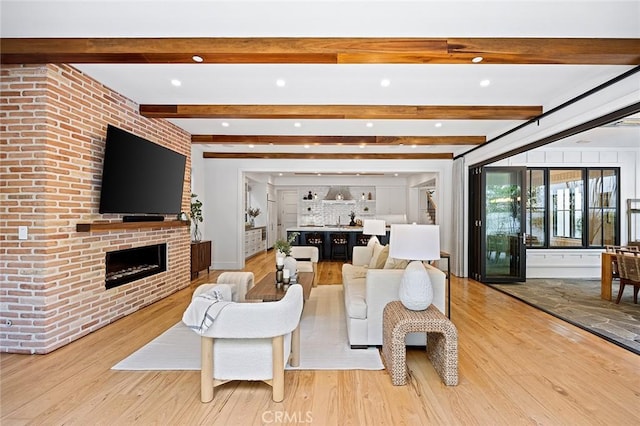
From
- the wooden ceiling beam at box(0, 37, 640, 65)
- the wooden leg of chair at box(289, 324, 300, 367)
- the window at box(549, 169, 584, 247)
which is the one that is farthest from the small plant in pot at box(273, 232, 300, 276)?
the window at box(549, 169, 584, 247)

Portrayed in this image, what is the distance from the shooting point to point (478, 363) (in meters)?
2.97

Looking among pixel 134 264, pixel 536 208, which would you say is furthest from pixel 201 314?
pixel 536 208

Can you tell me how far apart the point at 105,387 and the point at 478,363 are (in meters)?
3.13

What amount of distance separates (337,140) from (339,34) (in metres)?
3.51

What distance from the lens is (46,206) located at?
319cm

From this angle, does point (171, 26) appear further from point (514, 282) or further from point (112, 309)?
point (514, 282)

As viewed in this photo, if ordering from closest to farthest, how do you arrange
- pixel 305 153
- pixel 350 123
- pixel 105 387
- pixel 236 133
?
pixel 105 387 < pixel 350 123 < pixel 236 133 < pixel 305 153

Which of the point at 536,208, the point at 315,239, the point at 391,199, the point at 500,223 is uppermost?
the point at 391,199

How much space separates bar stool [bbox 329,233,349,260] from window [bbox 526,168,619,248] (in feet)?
14.2

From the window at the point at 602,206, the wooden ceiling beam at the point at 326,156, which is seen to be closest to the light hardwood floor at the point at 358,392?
the window at the point at 602,206

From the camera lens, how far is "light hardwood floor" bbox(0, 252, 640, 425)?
2.20 meters

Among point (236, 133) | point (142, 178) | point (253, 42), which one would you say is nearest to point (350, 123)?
point (236, 133)

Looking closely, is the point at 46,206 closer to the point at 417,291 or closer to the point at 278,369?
the point at 278,369

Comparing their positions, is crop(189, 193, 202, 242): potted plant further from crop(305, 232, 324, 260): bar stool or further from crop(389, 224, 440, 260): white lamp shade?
crop(389, 224, 440, 260): white lamp shade
